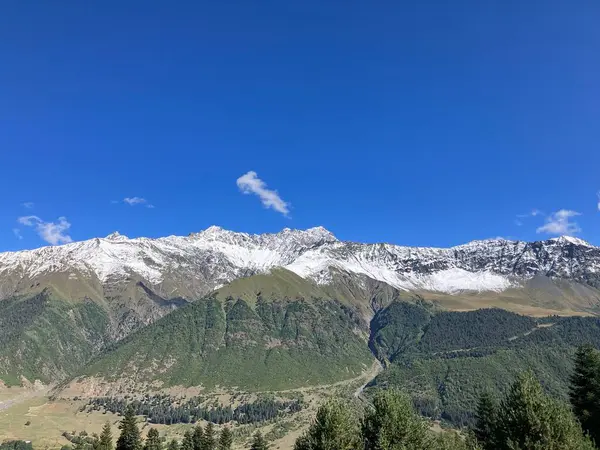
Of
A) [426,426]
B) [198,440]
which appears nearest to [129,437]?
[198,440]

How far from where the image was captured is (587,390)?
78125mm

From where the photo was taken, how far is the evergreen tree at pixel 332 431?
53.4 metres

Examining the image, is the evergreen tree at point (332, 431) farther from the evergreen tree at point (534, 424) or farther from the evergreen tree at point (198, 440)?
the evergreen tree at point (198, 440)

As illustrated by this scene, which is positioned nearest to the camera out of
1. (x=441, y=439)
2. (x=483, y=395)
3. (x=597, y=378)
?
(x=441, y=439)

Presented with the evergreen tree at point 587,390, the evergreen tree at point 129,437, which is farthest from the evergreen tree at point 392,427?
the evergreen tree at point 129,437

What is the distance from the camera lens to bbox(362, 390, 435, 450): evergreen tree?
175ft

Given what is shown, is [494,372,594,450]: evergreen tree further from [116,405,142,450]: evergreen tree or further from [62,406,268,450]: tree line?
[116,405,142,450]: evergreen tree

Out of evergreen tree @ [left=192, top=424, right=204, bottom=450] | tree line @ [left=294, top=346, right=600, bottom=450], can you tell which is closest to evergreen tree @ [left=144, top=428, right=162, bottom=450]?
evergreen tree @ [left=192, top=424, right=204, bottom=450]

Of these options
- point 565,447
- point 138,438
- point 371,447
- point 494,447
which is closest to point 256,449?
point 138,438

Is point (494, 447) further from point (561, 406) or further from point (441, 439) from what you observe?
point (441, 439)

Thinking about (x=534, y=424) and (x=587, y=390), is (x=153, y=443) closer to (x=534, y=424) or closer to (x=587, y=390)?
(x=587, y=390)

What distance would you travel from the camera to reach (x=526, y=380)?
51.8 m

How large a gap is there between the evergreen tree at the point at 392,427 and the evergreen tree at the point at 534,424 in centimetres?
885

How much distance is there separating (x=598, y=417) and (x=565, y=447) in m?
34.3
